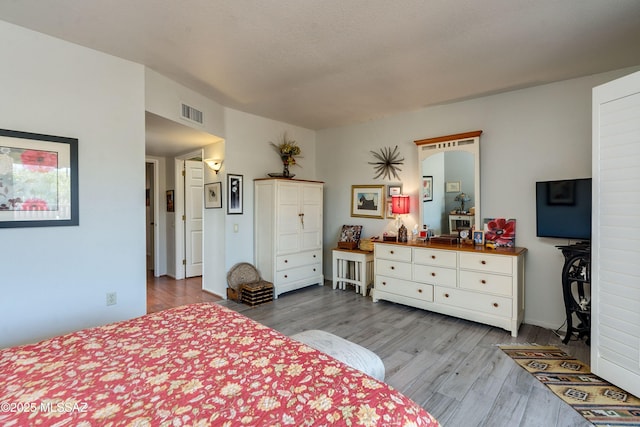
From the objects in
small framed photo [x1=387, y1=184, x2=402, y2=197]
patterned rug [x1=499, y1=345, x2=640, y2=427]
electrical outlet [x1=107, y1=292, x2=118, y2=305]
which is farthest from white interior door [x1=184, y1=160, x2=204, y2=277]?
patterned rug [x1=499, y1=345, x2=640, y2=427]

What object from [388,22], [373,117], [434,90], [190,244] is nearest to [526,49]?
[434,90]

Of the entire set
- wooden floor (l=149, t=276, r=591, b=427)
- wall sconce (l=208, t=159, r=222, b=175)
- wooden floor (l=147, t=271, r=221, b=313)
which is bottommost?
wooden floor (l=149, t=276, r=591, b=427)

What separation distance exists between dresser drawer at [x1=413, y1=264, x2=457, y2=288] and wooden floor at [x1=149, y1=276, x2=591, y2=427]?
0.40 metres

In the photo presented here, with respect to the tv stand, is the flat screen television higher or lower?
higher

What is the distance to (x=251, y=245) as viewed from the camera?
4.36 meters

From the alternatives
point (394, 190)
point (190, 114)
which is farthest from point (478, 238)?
point (190, 114)

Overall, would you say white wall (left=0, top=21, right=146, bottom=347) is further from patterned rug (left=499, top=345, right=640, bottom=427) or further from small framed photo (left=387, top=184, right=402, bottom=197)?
patterned rug (left=499, top=345, right=640, bottom=427)

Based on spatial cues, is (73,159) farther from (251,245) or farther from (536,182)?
(536,182)

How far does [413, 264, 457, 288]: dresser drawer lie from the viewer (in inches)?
131

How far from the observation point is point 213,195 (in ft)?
13.9

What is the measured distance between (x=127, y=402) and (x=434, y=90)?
11.9ft

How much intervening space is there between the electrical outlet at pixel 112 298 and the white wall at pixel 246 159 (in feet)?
4.87

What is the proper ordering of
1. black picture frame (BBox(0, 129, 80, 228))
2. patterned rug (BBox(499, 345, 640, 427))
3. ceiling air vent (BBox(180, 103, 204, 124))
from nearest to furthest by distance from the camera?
1. patterned rug (BBox(499, 345, 640, 427))
2. black picture frame (BBox(0, 129, 80, 228))
3. ceiling air vent (BBox(180, 103, 204, 124))

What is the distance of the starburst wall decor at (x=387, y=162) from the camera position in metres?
4.31
